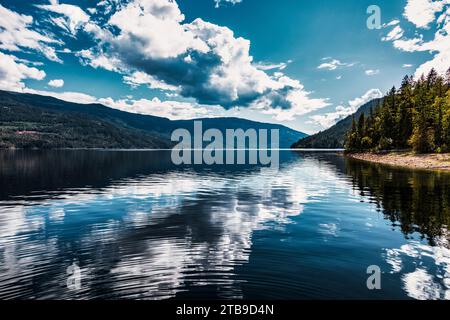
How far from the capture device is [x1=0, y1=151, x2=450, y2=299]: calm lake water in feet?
41.6

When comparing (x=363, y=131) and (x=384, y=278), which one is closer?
(x=384, y=278)

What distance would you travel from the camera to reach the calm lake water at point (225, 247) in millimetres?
12672

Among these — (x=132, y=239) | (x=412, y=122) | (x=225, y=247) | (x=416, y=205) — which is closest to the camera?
(x=225, y=247)

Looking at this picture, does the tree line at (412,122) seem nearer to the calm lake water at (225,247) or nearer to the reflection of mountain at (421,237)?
the reflection of mountain at (421,237)

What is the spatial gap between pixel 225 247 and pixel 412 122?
13425cm

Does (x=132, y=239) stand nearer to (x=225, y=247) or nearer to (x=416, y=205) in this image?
(x=225, y=247)

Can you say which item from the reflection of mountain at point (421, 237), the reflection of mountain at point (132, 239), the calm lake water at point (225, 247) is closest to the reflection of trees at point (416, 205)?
the reflection of mountain at point (421, 237)

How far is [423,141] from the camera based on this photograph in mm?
100875

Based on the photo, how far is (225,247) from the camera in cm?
1850

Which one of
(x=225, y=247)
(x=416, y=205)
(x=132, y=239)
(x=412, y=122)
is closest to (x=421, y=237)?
(x=416, y=205)

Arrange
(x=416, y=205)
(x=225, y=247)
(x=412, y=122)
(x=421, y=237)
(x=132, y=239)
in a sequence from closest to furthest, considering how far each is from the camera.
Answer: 1. (x=225, y=247)
2. (x=421, y=237)
3. (x=132, y=239)
4. (x=416, y=205)
5. (x=412, y=122)

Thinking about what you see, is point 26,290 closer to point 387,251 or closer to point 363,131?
point 387,251
